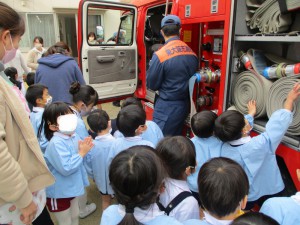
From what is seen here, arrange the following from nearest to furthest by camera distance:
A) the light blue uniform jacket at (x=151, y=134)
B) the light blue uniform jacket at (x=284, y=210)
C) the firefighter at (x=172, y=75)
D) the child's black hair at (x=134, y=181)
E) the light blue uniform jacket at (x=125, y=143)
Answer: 1. the child's black hair at (x=134, y=181)
2. the light blue uniform jacket at (x=284, y=210)
3. the light blue uniform jacket at (x=125, y=143)
4. the light blue uniform jacket at (x=151, y=134)
5. the firefighter at (x=172, y=75)

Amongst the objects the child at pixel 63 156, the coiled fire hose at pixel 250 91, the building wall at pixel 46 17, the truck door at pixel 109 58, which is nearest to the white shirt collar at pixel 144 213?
the child at pixel 63 156

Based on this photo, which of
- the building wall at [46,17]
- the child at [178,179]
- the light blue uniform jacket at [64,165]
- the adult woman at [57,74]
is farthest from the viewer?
the building wall at [46,17]

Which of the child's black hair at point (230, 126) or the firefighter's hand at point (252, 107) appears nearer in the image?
the child's black hair at point (230, 126)

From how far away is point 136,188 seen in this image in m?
1.01

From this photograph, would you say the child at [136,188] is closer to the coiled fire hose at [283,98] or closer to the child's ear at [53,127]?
the child's ear at [53,127]

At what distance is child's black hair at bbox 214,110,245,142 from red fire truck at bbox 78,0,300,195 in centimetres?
40

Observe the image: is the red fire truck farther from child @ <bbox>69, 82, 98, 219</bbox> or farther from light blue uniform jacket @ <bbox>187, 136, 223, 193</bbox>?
child @ <bbox>69, 82, 98, 219</bbox>

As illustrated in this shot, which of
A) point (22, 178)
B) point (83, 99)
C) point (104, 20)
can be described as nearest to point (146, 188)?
point (22, 178)

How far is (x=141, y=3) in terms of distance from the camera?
4.15m

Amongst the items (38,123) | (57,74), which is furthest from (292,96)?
(57,74)

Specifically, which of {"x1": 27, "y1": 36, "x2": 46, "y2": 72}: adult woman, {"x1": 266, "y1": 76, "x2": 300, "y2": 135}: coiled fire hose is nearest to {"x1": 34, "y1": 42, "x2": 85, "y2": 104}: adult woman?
{"x1": 266, "y1": 76, "x2": 300, "y2": 135}: coiled fire hose

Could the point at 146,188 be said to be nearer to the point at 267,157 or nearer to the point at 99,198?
the point at 267,157

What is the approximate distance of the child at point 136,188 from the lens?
1.01 m

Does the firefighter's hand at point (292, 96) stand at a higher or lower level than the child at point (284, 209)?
higher
